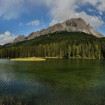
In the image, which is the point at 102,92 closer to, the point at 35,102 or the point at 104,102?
the point at 104,102

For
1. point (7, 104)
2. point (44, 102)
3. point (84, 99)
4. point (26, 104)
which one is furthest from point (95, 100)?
point (7, 104)

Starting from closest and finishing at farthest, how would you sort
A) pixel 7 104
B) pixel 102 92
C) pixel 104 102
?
pixel 7 104
pixel 104 102
pixel 102 92

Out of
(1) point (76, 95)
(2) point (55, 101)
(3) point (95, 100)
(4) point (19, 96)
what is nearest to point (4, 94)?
(4) point (19, 96)

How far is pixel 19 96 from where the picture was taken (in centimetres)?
4016

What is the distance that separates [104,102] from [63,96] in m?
8.14

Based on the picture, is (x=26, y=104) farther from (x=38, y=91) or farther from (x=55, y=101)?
(x=38, y=91)

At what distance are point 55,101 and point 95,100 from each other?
6.89 m

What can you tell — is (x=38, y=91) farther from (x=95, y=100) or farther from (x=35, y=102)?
(x=95, y=100)

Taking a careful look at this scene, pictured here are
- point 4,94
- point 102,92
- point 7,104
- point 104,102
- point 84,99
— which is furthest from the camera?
point 102,92

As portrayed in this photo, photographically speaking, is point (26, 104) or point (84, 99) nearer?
point (26, 104)

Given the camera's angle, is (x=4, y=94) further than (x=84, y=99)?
Yes

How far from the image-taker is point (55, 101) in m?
36.6

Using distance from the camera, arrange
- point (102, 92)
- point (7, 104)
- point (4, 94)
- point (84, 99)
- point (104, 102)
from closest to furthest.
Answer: point (7, 104) → point (104, 102) → point (84, 99) → point (4, 94) → point (102, 92)

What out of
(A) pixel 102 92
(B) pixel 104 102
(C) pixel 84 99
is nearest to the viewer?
(B) pixel 104 102
